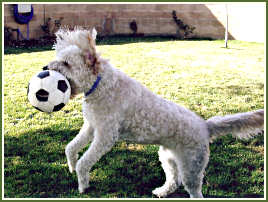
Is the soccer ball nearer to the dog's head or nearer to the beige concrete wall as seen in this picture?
the dog's head

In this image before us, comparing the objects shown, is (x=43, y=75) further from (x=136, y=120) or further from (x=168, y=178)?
(x=168, y=178)

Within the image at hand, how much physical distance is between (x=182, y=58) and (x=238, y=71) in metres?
2.47

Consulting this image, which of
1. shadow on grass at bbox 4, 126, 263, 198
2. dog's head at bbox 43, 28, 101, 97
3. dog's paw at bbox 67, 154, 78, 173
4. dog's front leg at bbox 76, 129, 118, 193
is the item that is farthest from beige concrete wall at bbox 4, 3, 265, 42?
dog's front leg at bbox 76, 129, 118, 193

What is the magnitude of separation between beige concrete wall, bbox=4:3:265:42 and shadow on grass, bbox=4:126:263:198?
500 inches

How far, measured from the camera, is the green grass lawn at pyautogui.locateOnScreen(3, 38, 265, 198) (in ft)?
11.8

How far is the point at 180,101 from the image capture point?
6.51 metres

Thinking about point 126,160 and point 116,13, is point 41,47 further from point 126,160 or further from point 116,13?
point 126,160

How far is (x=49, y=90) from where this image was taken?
3.09 metres

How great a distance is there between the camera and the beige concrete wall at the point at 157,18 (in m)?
16.3

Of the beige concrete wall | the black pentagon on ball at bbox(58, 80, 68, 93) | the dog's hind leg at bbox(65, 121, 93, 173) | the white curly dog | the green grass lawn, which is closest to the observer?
the black pentagon on ball at bbox(58, 80, 68, 93)

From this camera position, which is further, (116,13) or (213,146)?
(116,13)

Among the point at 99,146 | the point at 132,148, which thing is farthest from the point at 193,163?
the point at 132,148

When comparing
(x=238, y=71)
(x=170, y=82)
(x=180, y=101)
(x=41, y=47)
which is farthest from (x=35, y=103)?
(x=41, y=47)

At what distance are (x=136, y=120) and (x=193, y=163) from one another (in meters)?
0.71
